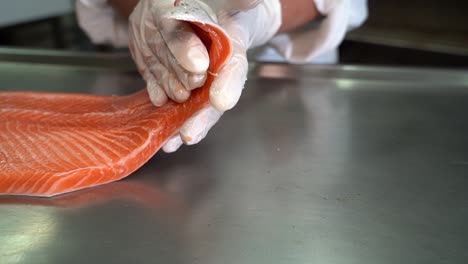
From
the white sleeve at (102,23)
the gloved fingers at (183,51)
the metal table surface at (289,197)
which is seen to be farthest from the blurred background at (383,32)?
the gloved fingers at (183,51)

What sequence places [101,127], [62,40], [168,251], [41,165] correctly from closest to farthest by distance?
[168,251] → [41,165] → [101,127] → [62,40]

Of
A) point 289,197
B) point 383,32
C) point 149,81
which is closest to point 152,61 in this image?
point 149,81

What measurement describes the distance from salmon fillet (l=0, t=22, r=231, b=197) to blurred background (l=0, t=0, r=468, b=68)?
5.72ft

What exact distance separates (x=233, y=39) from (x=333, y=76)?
2.25 ft

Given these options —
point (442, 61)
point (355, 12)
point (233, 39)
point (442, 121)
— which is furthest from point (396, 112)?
point (442, 61)

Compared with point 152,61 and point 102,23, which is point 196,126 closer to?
point 152,61

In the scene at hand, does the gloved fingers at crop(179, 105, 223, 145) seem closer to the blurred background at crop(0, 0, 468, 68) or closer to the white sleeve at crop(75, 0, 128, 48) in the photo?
the white sleeve at crop(75, 0, 128, 48)

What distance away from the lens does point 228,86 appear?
3.33 ft

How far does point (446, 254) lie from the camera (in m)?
0.91

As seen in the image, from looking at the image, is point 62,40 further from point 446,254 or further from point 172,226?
point 446,254

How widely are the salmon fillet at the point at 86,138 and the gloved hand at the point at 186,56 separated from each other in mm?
29

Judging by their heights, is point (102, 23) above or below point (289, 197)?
above

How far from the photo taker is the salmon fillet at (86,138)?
1.04 meters

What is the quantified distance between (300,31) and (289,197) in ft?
2.95
